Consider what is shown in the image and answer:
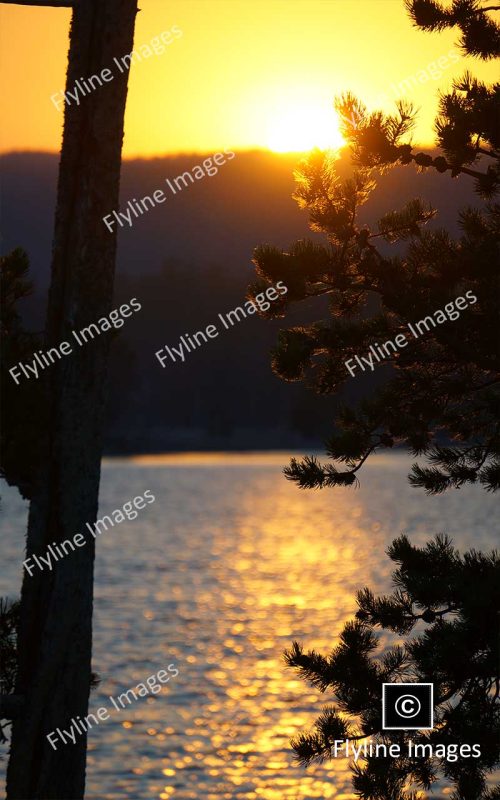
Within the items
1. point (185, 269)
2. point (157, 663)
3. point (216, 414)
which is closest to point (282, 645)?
point (157, 663)

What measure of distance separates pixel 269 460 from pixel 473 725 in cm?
12826

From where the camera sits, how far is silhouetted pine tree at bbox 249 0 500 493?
345 inches

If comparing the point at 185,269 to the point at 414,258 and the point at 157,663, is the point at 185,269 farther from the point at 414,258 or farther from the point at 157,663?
the point at 414,258

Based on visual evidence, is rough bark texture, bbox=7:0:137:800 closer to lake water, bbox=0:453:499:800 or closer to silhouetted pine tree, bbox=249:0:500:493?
silhouetted pine tree, bbox=249:0:500:493

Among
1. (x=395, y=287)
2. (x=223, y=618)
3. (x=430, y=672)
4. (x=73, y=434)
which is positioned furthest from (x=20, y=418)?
(x=223, y=618)

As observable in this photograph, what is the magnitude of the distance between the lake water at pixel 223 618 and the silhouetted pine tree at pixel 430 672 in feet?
26.3

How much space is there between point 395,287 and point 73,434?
3.08 m

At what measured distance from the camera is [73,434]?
279 inches

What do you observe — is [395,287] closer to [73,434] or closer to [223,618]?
[73,434]

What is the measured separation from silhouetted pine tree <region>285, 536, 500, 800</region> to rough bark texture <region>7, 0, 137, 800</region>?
2.29 m

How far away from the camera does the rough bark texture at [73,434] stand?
7016 millimetres

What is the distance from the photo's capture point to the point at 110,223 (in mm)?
7137

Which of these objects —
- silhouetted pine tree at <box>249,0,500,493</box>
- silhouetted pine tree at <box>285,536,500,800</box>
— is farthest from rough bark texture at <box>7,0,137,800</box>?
silhouetted pine tree at <box>285,536,500,800</box>

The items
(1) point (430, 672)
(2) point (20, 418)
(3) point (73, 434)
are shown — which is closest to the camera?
(2) point (20, 418)
